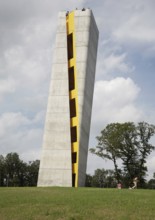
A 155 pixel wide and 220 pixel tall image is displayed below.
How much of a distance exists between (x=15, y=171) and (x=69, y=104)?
5036 centimetres

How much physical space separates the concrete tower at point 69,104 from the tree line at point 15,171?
1841 inches

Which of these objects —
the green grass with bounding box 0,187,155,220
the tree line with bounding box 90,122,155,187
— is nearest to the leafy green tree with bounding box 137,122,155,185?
the tree line with bounding box 90,122,155,187

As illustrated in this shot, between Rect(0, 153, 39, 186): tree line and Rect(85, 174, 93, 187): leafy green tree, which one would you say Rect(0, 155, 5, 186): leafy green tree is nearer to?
Rect(0, 153, 39, 186): tree line

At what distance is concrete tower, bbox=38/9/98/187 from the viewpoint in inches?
1430

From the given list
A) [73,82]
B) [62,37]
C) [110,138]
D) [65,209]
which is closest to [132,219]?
[65,209]

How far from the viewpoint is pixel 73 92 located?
38.3 meters

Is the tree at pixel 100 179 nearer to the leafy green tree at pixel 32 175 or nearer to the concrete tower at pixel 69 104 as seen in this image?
the leafy green tree at pixel 32 175

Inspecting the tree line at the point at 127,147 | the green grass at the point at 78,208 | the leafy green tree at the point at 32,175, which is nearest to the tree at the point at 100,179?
the leafy green tree at the point at 32,175

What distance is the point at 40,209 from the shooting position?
15688mm

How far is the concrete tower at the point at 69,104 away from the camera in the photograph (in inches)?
1430

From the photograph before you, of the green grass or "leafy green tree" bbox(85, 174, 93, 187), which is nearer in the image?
the green grass

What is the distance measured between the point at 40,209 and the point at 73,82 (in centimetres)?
2460

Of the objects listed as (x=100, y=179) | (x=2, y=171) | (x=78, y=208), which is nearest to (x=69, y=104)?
(x=78, y=208)

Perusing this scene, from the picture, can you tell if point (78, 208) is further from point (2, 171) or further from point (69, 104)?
point (2, 171)
